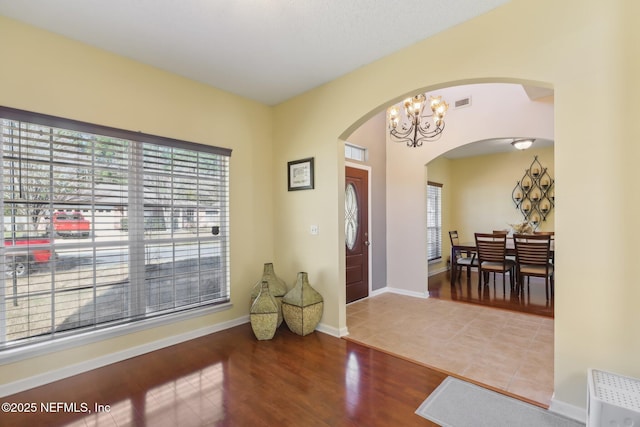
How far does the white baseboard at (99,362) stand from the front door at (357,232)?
6.49 ft

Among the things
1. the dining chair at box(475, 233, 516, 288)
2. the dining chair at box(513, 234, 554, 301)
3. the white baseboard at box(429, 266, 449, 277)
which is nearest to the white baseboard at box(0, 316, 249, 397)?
the dining chair at box(475, 233, 516, 288)

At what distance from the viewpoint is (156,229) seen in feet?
9.61

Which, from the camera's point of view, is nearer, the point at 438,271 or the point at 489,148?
the point at 489,148

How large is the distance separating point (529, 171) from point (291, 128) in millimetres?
5705

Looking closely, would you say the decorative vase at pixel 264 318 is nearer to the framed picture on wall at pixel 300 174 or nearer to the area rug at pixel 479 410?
the framed picture on wall at pixel 300 174

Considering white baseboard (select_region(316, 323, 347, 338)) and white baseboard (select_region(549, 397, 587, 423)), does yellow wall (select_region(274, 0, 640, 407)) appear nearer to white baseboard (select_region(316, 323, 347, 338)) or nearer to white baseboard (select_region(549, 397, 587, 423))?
white baseboard (select_region(549, 397, 587, 423))

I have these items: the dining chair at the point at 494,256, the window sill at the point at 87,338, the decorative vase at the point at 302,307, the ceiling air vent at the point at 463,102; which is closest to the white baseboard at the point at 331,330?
the decorative vase at the point at 302,307

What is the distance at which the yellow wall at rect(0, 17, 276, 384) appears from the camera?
2258 mm

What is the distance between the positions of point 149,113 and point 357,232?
3196mm

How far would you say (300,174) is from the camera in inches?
141

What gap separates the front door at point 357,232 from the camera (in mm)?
4492

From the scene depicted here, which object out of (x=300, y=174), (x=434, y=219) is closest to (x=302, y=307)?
(x=300, y=174)

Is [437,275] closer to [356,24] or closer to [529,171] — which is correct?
[529,171]

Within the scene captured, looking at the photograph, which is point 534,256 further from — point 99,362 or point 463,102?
point 99,362
